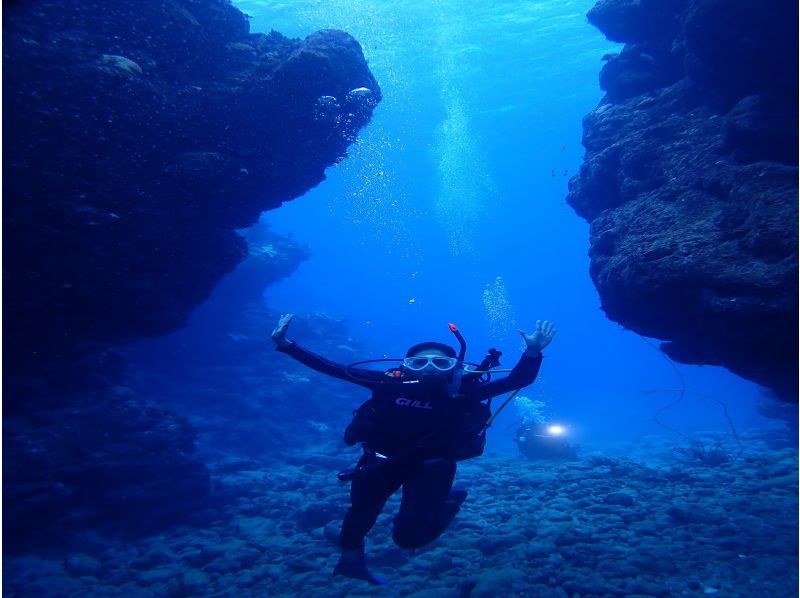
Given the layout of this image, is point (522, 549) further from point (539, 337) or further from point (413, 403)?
point (539, 337)

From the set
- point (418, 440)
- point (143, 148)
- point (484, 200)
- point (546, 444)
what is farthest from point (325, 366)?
point (484, 200)

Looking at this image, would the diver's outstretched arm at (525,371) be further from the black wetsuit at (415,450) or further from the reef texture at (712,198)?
the reef texture at (712,198)

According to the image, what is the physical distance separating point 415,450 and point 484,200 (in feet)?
265

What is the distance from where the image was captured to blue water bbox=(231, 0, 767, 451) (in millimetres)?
27281

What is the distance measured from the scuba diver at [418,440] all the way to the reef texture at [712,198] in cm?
258

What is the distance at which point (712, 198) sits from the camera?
6977mm

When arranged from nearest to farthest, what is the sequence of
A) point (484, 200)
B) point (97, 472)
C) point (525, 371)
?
point (525, 371) < point (97, 472) < point (484, 200)

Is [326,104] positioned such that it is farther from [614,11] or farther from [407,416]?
[407,416]

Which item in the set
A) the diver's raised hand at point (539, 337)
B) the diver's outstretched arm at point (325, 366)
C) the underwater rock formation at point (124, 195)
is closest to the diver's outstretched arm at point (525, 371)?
the diver's raised hand at point (539, 337)

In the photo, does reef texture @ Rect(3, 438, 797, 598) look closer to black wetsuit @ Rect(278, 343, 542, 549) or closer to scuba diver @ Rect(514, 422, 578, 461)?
black wetsuit @ Rect(278, 343, 542, 549)

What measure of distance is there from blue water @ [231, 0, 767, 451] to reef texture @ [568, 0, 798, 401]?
874 cm

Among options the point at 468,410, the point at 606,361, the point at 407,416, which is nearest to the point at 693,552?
the point at 468,410

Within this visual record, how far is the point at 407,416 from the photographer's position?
5223mm

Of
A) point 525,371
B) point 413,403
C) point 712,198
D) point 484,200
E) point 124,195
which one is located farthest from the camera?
point 484,200
